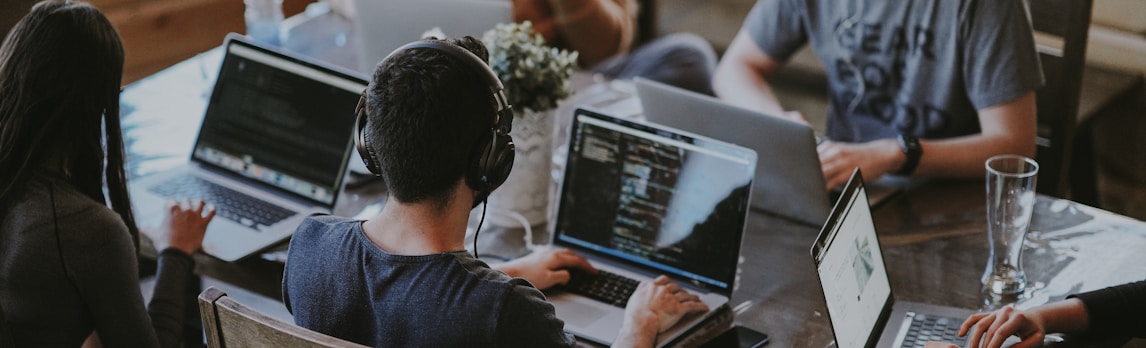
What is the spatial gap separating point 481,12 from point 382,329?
3.75 ft

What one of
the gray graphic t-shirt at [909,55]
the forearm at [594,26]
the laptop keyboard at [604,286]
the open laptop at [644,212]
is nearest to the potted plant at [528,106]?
the open laptop at [644,212]

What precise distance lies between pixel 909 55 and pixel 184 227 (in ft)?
4.67

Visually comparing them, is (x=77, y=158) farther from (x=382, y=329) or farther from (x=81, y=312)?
(x=382, y=329)

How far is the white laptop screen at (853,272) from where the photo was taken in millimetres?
1443

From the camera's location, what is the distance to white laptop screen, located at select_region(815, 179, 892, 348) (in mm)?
1443

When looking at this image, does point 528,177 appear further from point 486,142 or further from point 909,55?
point 909,55

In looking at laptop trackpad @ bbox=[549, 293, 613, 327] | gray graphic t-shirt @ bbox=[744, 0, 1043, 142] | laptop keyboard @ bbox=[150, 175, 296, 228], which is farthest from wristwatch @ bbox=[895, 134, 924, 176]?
laptop keyboard @ bbox=[150, 175, 296, 228]

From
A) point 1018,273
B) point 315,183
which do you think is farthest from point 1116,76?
point 315,183

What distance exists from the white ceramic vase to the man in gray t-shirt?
433 millimetres

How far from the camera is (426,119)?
1.25 m

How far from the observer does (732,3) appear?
16.0 feet

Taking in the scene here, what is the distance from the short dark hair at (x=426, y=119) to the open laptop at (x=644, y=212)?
449 millimetres

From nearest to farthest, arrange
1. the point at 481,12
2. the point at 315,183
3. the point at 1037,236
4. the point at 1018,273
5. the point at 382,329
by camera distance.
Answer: the point at 382,329
the point at 1018,273
the point at 1037,236
the point at 315,183
the point at 481,12

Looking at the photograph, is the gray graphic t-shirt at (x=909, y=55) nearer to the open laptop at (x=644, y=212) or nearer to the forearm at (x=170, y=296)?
the open laptop at (x=644, y=212)
